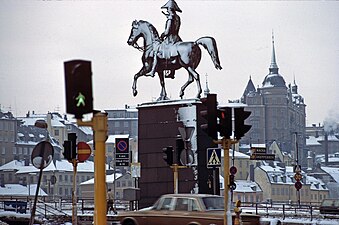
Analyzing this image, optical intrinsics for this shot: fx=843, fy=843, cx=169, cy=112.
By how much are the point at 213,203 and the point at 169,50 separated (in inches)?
598

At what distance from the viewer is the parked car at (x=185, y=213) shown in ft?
55.1

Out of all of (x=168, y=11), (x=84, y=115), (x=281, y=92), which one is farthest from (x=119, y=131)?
(x=84, y=115)

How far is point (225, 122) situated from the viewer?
14.6m

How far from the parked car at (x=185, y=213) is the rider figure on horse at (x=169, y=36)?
1447 centimetres

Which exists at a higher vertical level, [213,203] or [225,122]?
[225,122]

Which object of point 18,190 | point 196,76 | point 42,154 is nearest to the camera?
point 42,154

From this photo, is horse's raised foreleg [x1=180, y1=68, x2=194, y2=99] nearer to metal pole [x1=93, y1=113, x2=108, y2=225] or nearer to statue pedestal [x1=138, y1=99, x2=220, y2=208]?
statue pedestal [x1=138, y1=99, x2=220, y2=208]

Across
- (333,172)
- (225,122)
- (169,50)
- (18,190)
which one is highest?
(169,50)

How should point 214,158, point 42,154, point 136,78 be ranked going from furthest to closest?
point 136,78 → point 214,158 → point 42,154

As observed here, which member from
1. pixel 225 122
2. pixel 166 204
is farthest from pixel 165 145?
pixel 225 122

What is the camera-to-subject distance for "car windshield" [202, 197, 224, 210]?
1731 cm

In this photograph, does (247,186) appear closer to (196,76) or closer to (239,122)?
(196,76)

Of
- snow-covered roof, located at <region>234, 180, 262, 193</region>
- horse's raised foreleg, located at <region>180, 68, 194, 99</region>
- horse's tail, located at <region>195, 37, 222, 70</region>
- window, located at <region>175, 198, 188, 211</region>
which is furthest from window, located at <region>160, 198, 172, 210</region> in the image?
snow-covered roof, located at <region>234, 180, 262, 193</region>

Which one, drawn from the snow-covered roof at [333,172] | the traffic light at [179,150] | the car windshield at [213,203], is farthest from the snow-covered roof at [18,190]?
the snow-covered roof at [333,172]
